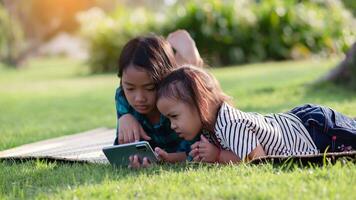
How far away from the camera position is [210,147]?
402 cm

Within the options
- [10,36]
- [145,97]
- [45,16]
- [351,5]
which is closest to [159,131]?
[145,97]

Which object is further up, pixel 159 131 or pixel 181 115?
pixel 181 115

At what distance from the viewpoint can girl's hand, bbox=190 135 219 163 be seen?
4020mm

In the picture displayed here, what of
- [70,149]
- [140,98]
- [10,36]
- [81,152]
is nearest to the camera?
[140,98]

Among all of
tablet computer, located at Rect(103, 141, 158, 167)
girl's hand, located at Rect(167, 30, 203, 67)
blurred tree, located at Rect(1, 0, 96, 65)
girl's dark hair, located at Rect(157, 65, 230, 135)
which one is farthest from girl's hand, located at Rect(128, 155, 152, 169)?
blurred tree, located at Rect(1, 0, 96, 65)

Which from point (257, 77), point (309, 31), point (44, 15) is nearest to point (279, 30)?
point (309, 31)

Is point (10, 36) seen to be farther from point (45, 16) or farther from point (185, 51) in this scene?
point (185, 51)

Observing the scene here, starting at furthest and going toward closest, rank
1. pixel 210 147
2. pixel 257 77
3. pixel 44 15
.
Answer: pixel 44 15 → pixel 257 77 → pixel 210 147

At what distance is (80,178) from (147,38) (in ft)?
3.81

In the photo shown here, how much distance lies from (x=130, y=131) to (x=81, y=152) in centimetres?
68

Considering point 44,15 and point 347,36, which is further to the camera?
point 44,15

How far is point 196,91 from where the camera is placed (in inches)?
156

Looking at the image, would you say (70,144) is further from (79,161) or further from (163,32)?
(163,32)

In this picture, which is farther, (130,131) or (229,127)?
(130,131)
